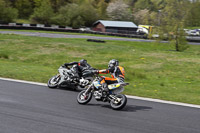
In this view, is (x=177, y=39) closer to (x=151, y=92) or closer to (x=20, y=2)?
(x=151, y=92)

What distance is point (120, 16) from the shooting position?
92.1 meters

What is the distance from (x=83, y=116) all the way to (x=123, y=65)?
12226 mm

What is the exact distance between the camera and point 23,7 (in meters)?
93.5

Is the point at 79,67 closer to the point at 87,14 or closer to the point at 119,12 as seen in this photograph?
the point at 87,14

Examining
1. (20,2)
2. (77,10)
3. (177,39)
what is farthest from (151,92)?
(20,2)

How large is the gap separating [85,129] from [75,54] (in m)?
17.7

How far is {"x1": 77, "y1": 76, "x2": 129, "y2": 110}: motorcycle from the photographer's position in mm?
9141

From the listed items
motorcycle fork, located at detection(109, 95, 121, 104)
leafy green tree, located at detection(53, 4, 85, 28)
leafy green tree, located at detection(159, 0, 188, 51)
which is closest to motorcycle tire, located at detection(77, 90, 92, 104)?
motorcycle fork, located at detection(109, 95, 121, 104)

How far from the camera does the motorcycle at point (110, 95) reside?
9.14 m

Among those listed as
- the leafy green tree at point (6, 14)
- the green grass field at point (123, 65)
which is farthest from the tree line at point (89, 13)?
the green grass field at point (123, 65)

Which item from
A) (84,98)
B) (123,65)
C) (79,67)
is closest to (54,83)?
(79,67)

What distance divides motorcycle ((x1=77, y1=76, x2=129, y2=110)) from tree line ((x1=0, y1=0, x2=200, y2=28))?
24.5 meters

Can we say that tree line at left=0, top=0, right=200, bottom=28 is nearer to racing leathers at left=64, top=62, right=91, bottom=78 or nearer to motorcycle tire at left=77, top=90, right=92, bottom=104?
racing leathers at left=64, top=62, right=91, bottom=78

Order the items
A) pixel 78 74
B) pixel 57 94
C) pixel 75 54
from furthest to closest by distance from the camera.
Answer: pixel 75 54 → pixel 78 74 → pixel 57 94
